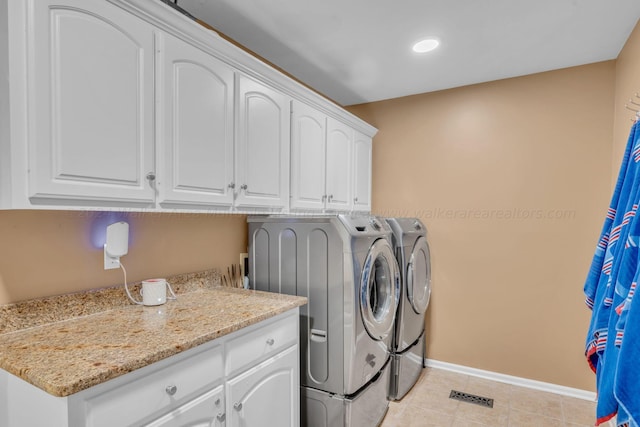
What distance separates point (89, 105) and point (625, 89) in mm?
2973

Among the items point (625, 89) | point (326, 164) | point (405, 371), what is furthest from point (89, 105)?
point (625, 89)

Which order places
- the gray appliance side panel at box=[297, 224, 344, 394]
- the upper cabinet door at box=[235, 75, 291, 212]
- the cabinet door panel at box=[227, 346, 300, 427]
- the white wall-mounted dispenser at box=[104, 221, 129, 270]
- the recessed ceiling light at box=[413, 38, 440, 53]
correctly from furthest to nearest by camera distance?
the recessed ceiling light at box=[413, 38, 440, 53], the gray appliance side panel at box=[297, 224, 344, 394], the upper cabinet door at box=[235, 75, 291, 212], the white wall-mounted dispenser at box=[104, 221, 129, 270], the cabinet door panel at box=[227, 346, 300, 427]

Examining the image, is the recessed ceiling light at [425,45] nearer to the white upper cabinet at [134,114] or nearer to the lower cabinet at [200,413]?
the white upper cabinet at [134,114]

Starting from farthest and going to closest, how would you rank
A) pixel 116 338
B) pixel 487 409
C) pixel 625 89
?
1. pixel 487 409
2. pixel 625 89
3. pixel 116 338

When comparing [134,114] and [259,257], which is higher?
[134,114]

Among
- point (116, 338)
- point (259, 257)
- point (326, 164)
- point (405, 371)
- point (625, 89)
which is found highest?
point (625, 89)

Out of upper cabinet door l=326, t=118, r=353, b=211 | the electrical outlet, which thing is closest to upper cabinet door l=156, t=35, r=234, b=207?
the electrical outlet

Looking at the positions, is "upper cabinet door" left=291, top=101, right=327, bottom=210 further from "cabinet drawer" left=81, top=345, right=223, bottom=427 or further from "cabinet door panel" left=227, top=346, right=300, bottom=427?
"cabinet drawer" left=81, top=345, right=223, bottom=427

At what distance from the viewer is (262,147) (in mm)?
1896

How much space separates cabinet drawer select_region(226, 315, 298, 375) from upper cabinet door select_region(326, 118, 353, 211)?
1.05m

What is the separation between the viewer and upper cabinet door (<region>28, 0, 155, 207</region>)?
1.04 meters

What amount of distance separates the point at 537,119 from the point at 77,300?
10.5 ft

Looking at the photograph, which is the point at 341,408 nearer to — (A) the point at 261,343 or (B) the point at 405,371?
(A) the point at 261,343

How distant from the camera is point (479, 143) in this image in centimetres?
286
